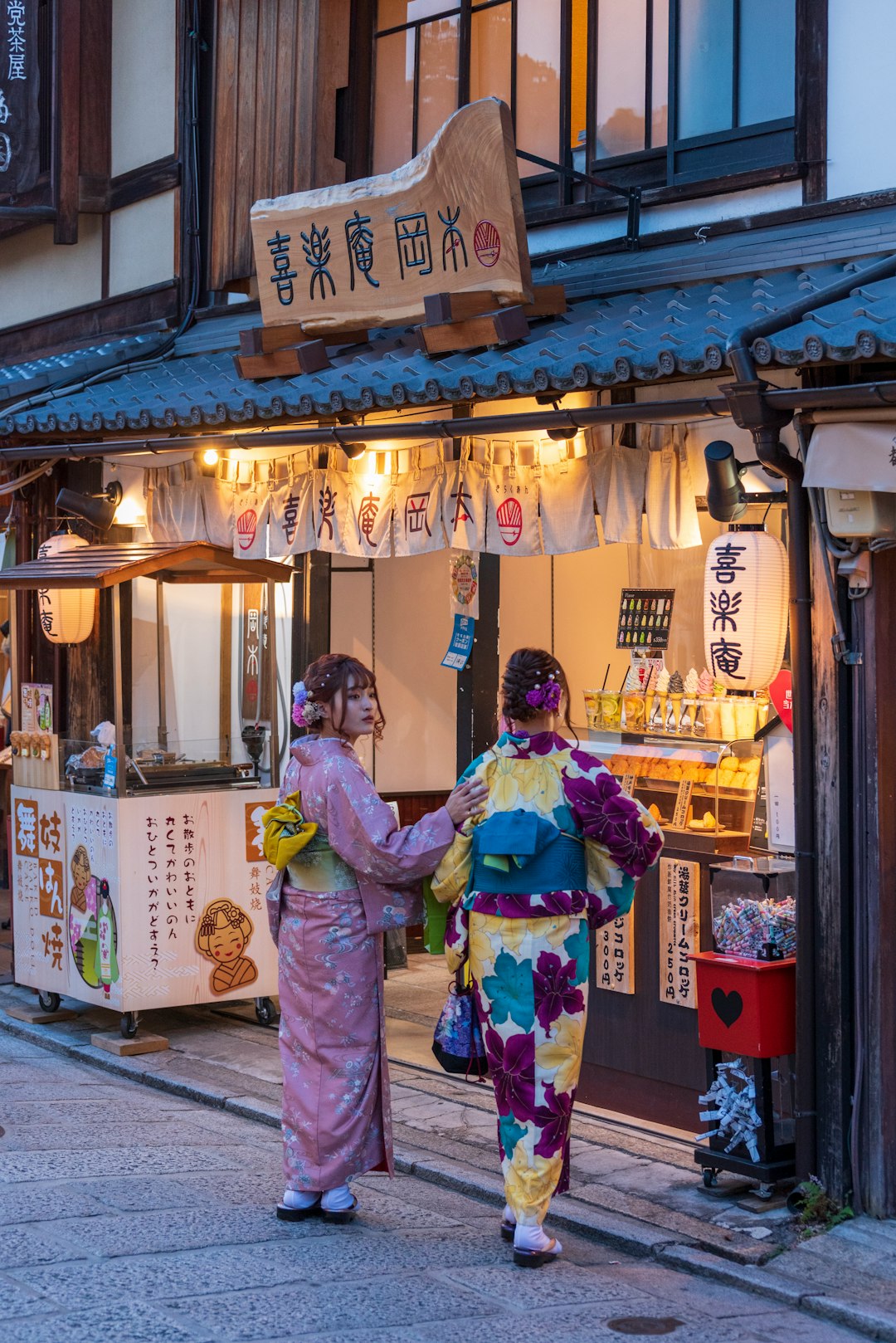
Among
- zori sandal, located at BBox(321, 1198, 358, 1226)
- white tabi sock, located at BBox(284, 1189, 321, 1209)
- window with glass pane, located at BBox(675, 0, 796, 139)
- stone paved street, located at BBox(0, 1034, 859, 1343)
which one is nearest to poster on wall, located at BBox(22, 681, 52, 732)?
stone paved street, located at BBox(0, 1034, 859, 1343)

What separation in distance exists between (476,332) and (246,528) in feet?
7.27

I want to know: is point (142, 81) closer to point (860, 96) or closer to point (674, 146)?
point (674, 146)

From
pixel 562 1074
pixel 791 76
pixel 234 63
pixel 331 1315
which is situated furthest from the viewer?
pixel 234 63

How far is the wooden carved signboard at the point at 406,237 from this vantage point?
26.8 feet

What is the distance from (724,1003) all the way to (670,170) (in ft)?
15.3

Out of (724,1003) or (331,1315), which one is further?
(724,1003)

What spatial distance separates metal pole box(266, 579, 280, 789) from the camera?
32.7 feet

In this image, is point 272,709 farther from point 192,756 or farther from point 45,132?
point 45,132

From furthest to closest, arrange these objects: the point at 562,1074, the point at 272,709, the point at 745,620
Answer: the point at 272,709, the point at 745,620, the point at 562,1074

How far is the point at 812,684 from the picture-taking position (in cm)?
646

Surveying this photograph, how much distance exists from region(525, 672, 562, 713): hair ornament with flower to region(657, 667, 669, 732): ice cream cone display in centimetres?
237

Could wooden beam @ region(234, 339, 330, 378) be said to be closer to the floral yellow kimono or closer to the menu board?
the menu board

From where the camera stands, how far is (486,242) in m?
8.30

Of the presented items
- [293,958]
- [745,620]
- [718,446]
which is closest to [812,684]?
[745,620]
